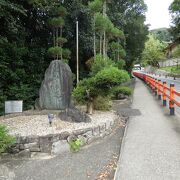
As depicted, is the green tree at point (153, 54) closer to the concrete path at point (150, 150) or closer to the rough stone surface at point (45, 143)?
the concrete path at point (150, 150)

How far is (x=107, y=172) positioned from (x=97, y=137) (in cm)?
206

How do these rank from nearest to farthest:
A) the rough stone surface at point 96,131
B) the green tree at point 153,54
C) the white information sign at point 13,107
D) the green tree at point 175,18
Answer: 1. the rough stone surface at point 96,131
2. the white information sign at point 13,107
3. the green tree at point 175,18
4. the green tree at point 153,54

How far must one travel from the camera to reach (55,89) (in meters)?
9.48

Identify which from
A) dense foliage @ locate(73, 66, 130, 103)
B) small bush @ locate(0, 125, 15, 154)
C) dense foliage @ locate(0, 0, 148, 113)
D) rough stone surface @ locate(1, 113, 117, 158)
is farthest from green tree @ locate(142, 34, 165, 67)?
small bush @ locate(0, 125, 15, 154)

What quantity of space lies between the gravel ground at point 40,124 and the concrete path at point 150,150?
908 mm

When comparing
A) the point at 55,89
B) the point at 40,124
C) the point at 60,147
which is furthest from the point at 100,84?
the point at 60,147

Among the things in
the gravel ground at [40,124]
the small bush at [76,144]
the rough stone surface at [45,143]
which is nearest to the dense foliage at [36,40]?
the gravel ground at [40,124]

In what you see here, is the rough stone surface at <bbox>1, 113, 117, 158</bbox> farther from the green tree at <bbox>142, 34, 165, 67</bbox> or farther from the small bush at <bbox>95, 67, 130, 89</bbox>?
the green tree at <bbox>142, 34, 165, 67</bbox>

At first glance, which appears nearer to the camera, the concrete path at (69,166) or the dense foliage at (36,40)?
the concrete path at (69,166)

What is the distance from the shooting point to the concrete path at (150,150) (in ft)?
15.2

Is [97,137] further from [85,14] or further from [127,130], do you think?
[85,14]

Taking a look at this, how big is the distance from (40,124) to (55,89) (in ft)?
7.44

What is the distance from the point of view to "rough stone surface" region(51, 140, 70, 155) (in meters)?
6.07

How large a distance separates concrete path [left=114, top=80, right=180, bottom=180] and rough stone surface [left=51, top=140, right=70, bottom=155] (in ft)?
3.95
